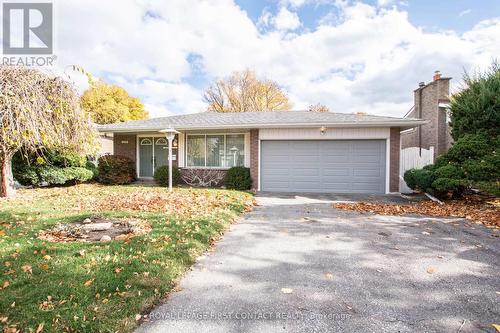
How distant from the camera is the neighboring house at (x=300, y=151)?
1046 cm

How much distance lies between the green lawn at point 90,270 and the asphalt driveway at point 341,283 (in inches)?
10.4

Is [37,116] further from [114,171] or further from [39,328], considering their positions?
[39,328]

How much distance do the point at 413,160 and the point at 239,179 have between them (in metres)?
8.88

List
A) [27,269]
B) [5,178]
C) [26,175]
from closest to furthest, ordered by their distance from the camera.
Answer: [27,269] → [5,178] → [26,175]

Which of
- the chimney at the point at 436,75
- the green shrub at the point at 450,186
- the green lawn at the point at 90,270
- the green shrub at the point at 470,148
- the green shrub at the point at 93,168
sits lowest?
the green lawn at the point at 90,270

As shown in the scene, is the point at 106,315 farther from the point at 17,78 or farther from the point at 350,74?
the point at 350,74

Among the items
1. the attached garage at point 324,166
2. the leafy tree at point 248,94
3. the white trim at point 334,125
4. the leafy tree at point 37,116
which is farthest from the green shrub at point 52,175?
the leafy tree at point 248,94

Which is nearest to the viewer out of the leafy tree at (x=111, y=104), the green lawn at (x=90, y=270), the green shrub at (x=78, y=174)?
the green lawn at (x=90, y=270)

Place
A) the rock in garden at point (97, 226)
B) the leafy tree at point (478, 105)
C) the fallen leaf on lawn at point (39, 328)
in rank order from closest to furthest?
the fallen leaf on lawn at point (39, 328)
the rock in garden at point (97, 226)
the leafy tree at point (478, 105)

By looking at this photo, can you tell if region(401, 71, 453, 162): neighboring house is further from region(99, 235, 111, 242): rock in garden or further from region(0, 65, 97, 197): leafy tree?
region(0, 65, 97, 197): leafy tree

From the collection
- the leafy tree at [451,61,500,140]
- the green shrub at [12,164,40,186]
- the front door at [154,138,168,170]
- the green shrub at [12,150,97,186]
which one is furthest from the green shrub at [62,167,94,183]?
the leafy tree at [451,61,500,140]

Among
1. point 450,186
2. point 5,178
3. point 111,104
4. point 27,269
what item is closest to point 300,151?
point 450,186

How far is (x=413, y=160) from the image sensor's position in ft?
42.3

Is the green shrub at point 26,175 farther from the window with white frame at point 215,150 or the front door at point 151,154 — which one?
the window with white frame at point 215,150
